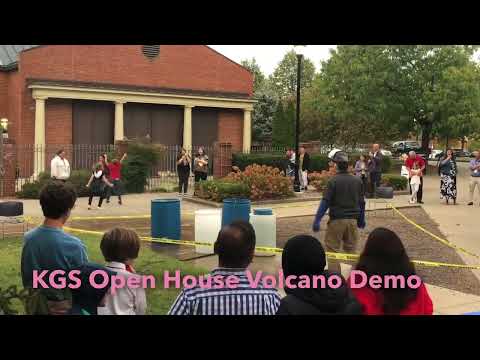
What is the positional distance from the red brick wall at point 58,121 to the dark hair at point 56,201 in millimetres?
25017

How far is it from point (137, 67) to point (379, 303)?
28120 mm

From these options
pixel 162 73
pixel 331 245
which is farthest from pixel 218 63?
pixel 331 245

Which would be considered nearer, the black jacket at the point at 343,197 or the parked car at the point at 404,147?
the black jacket at the point at 343,197

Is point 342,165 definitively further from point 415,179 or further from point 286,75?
point 286,75

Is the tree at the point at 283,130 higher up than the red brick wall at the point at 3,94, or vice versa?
the red brick wall at the point at 3,94

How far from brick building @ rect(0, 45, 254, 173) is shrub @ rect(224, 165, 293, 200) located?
435 inches

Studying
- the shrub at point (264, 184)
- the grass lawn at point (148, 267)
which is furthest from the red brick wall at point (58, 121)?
the grass lawn at point (148, 267)

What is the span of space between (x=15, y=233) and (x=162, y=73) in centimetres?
2082

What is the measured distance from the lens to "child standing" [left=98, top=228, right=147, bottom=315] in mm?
3625

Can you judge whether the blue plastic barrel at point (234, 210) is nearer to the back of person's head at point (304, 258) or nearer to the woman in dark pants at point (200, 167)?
the back of person's head at point (304, 258)

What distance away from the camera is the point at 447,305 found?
269 inches

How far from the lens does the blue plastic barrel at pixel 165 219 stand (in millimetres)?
10352

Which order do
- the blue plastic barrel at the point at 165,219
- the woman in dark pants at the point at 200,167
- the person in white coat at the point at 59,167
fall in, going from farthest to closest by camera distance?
1. the woman in dark pants at the point at 200,167
2. the person in white coat at the point at 59,167
3. the blue plastic barrel at the point at 165,219

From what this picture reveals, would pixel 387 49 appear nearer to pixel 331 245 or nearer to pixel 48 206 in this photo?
pixel 331 245
